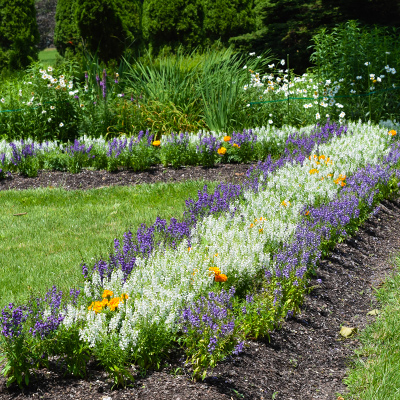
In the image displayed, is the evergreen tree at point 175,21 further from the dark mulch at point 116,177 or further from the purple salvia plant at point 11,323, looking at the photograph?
the purple salvia plant at point 11,323

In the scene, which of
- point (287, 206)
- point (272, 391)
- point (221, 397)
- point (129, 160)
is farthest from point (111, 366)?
point (129, 160)

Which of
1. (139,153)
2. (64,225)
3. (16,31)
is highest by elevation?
(16,31)

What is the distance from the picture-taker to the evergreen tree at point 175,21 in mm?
15047

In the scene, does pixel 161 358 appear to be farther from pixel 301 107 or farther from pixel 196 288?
pixel 301 107

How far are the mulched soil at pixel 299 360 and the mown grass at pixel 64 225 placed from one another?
1.09 metres

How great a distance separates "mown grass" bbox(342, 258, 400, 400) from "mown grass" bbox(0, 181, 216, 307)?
1.92 m

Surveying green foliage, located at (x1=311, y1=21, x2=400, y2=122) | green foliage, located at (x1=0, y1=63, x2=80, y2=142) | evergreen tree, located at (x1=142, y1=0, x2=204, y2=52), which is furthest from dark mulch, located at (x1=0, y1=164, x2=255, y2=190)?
evergreen tree, located at (x1=142, y1=0, x2=204, y2=52)

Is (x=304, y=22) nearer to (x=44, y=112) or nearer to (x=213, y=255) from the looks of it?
(x=44, y=112)

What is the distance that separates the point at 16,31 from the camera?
16234mm

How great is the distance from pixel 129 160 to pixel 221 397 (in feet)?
16.8

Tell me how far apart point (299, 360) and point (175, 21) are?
44.9 feet

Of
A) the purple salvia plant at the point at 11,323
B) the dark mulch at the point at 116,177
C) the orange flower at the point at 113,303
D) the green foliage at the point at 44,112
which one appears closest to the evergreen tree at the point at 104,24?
the green foliage at the point at 44,112

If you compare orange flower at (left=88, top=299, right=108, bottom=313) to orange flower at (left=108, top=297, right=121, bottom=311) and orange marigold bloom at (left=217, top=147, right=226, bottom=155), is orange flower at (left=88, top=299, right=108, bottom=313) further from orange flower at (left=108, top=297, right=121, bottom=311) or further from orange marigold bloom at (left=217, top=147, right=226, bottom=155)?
orange marigold bloom at (left=217, top=147, right=226, bottom=155)

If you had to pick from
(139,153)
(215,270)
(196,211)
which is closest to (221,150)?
(139,153)
